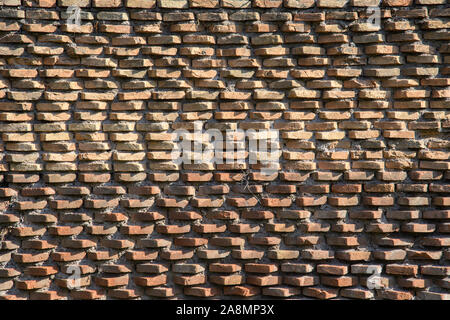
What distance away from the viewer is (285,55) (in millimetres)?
3656

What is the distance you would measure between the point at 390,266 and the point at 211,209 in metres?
1.32

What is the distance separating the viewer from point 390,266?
361 cm

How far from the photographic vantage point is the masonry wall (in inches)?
142

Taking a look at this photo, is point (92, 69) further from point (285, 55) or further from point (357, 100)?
point (357, 100)

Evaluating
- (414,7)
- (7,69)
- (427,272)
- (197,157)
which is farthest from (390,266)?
(7,69)

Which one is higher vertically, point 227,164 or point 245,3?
point 245,3

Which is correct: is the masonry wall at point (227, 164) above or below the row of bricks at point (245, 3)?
below

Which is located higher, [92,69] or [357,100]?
[92,69]

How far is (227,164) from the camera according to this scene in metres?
3.66

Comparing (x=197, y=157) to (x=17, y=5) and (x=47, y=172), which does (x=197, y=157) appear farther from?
(x=17, y=5)

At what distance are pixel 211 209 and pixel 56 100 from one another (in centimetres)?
133

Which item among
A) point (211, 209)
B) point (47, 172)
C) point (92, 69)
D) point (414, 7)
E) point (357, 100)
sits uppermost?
point (414, 7)

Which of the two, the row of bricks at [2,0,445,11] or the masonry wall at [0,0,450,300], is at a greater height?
the row of bricks at [2,0,445,11]

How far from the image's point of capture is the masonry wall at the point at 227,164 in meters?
3.60
